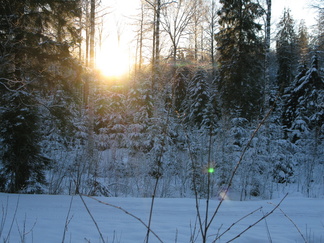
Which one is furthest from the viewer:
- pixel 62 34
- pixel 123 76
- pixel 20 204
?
pixel 123 76

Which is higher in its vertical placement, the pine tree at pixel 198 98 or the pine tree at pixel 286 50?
the pine tree at pixel 286 50

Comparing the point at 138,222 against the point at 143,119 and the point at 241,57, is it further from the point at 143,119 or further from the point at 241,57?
the point at 241,57

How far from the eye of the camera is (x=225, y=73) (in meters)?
17.0

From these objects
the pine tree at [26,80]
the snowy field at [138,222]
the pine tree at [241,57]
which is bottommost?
the snowy field at [138,222]

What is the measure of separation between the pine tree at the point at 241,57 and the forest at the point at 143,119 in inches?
2.8

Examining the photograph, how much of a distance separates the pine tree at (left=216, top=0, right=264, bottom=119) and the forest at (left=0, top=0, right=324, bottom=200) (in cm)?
7

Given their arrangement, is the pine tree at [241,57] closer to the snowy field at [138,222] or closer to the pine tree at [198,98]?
the pine tree at [198,98]

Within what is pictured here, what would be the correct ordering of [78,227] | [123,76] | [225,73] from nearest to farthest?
[78,227] < [225,73] < [123,76]

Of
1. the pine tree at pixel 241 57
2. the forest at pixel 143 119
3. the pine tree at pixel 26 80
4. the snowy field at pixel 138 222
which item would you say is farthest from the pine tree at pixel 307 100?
the pine tree at pixel 26 80

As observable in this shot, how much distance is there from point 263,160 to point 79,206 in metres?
7.11

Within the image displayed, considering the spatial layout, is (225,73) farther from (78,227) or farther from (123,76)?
(123,76)

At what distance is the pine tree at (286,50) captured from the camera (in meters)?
25.6

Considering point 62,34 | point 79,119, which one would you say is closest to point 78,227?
point 62,34

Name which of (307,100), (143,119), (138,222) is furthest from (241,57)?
(138,222)
